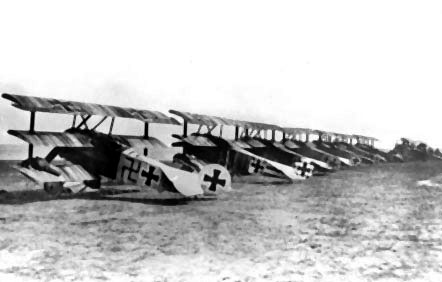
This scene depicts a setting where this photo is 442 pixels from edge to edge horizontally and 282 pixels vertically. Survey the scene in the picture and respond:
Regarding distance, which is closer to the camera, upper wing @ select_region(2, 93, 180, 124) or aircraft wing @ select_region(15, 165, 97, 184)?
aircraft wing @ select_region(15, 165, 97, 184)

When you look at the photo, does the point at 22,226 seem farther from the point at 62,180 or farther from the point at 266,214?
the point at 266,214

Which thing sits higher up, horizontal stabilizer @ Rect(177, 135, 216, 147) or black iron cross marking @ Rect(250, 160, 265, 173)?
horizontal stabilizer @ Rect(177, 135, 216, 147)

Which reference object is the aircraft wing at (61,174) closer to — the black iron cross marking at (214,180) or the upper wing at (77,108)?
the upper wing at (77,108)

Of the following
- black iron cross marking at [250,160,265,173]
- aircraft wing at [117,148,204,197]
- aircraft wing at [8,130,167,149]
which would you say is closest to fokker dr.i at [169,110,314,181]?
black iron cross marking at [250,160,265,173]

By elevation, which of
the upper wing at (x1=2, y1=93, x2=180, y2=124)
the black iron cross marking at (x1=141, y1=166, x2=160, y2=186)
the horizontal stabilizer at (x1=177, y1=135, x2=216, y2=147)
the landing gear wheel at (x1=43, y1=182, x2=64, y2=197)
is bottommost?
the landing gear wheel at (x1=43, y1=182, x2=64, y2=197)

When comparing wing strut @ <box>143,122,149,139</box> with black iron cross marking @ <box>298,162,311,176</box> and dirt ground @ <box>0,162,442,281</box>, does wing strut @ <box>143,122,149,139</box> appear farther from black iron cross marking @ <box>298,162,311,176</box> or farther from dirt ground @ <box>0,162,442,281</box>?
black iron cross marking @ <box>298,162,311,176</box>

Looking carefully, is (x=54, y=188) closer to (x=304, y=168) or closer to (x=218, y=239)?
(x=218, y=239)
